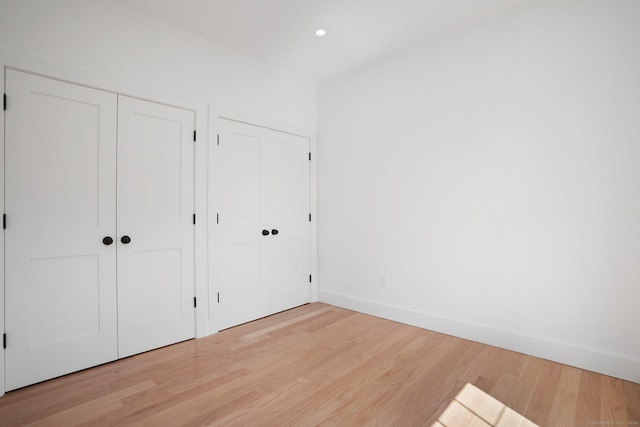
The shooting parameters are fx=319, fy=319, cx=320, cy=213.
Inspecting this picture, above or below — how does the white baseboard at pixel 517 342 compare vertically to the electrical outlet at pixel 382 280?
below

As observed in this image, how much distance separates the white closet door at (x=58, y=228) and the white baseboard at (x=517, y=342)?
2.47 m

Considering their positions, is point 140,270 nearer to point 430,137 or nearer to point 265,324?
point 265,324

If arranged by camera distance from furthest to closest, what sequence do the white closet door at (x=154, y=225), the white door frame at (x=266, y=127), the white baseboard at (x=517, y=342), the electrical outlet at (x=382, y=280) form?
the electrical outlet at (x=382, y=280)
the white door frame at (x=266, y=127)
the white closet door at (x=154, y=225)
the white baseboard at (x=517, y=342)

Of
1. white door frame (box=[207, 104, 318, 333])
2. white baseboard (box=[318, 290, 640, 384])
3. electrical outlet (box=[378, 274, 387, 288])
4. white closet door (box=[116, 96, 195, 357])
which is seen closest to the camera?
white baseboard (box=[318, 290, 640, 384])

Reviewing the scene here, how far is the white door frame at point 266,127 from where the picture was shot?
2951 millimetres

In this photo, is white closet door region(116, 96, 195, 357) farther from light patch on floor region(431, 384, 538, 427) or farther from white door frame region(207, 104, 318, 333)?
light patch on floor region(431, 384, 538, 427)

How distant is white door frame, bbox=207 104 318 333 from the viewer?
9.68ft

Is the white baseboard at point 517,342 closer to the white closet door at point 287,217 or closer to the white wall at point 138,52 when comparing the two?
the white closet door at point 287,217

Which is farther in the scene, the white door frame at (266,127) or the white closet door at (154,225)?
the white door frame at (266,127)

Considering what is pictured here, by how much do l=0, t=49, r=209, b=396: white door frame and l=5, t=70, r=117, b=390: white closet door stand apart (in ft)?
0.12

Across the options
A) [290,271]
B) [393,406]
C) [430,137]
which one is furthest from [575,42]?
[290,271]

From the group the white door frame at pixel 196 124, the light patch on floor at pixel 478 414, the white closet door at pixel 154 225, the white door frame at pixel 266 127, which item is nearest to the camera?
the light patch on floor at pixel 478 414

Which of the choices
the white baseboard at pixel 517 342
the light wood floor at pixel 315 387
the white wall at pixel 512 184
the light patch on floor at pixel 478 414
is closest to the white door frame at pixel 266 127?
the white wall at pixel 512 184

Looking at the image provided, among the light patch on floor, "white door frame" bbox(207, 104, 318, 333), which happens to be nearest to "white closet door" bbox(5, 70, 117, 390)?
"white door frame" bbox(207, 104, 318, 333)
